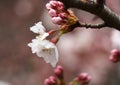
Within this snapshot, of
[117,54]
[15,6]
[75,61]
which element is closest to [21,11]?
[15,6]

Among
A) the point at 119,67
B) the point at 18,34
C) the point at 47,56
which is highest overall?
the point at 18,34

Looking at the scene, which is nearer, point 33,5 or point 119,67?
point 119,67

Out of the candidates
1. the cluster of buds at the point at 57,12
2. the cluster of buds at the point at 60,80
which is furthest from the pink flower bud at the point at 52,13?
the cluster of buds at the point at 60,80

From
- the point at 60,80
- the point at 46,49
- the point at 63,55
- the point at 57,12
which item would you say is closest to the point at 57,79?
the point at 60,80

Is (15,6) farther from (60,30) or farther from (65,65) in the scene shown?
(60,30)

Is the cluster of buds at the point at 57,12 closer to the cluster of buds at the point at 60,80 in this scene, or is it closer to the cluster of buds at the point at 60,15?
the cluster of buds at the point at 60,15

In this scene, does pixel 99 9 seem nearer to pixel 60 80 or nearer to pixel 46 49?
pixel 46 49
